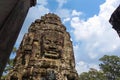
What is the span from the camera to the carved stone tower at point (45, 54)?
88.4ft

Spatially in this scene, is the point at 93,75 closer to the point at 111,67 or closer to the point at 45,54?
the point at 111,67

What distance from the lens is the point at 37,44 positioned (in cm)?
3000

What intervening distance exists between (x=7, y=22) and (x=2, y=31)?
0.41ft

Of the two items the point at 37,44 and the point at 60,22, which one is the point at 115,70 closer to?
the point at 60,22

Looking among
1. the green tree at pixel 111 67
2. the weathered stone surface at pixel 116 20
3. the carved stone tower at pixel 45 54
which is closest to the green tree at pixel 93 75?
the green tree at pixel 111 67

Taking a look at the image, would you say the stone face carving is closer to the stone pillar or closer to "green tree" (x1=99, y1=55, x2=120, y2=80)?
"green tree" (x1=99, y1=55, x2=120, y2=80)

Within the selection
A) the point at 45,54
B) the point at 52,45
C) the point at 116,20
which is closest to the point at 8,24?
the point at 116,20

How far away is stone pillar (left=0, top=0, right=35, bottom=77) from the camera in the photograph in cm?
202

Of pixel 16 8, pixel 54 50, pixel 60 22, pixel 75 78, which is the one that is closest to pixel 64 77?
pixel 75 78

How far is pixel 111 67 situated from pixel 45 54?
71.0 feet

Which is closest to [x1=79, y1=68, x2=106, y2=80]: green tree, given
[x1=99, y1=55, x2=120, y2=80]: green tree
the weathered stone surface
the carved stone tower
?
[x1=99, y1=55, x2=120, y2=80]: green tree

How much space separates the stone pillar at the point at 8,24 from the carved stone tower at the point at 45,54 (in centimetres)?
2412

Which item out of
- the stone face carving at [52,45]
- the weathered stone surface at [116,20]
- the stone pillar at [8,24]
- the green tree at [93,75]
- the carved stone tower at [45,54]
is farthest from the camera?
the green tree at [93,75]

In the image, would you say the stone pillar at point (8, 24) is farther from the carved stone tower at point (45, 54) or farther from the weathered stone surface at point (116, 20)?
the carved stone tower at point (45, 54)
